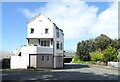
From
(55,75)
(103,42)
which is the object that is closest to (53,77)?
(55,75)

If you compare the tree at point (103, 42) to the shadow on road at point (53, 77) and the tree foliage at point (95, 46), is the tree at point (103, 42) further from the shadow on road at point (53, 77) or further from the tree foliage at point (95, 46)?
the shadow on road at point (53, 77)

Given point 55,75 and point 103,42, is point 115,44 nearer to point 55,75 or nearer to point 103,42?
point 103,42

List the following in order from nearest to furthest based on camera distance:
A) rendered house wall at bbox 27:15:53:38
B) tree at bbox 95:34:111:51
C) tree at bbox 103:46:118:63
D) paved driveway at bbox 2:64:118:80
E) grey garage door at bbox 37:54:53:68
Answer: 1. paved driveway at bbox 2:64:118:80
2. grey garage door at bbox 37:54:53:68
3. rendered house wall at bbox 27:15:53:38
4. tree at bbox 103:46:118:63
5. tree at bbox 95:34:111:51

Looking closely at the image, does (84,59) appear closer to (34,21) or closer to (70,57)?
(70,57)

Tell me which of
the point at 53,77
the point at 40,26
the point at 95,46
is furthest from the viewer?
the point at 95,46

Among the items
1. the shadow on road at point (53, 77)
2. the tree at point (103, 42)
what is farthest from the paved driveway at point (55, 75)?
the tree at point (103, 42)

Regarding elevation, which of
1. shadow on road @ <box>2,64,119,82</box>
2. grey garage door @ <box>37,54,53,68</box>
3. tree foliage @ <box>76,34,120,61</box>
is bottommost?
shadow on road @ <box>2,64,119,82</box>

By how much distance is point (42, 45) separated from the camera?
52031mm

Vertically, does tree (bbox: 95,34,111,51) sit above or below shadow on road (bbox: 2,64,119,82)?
above

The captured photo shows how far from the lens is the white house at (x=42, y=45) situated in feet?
159

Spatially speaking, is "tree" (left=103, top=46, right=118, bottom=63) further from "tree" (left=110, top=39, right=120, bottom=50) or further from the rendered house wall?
"tree" (left=110, top=39, right=120, bottom=50)

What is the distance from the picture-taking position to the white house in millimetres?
48438

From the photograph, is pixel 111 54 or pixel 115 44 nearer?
pixel 111 54

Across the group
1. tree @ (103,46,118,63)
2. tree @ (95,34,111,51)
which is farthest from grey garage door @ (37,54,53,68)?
tree @ (95,34,111,51)
